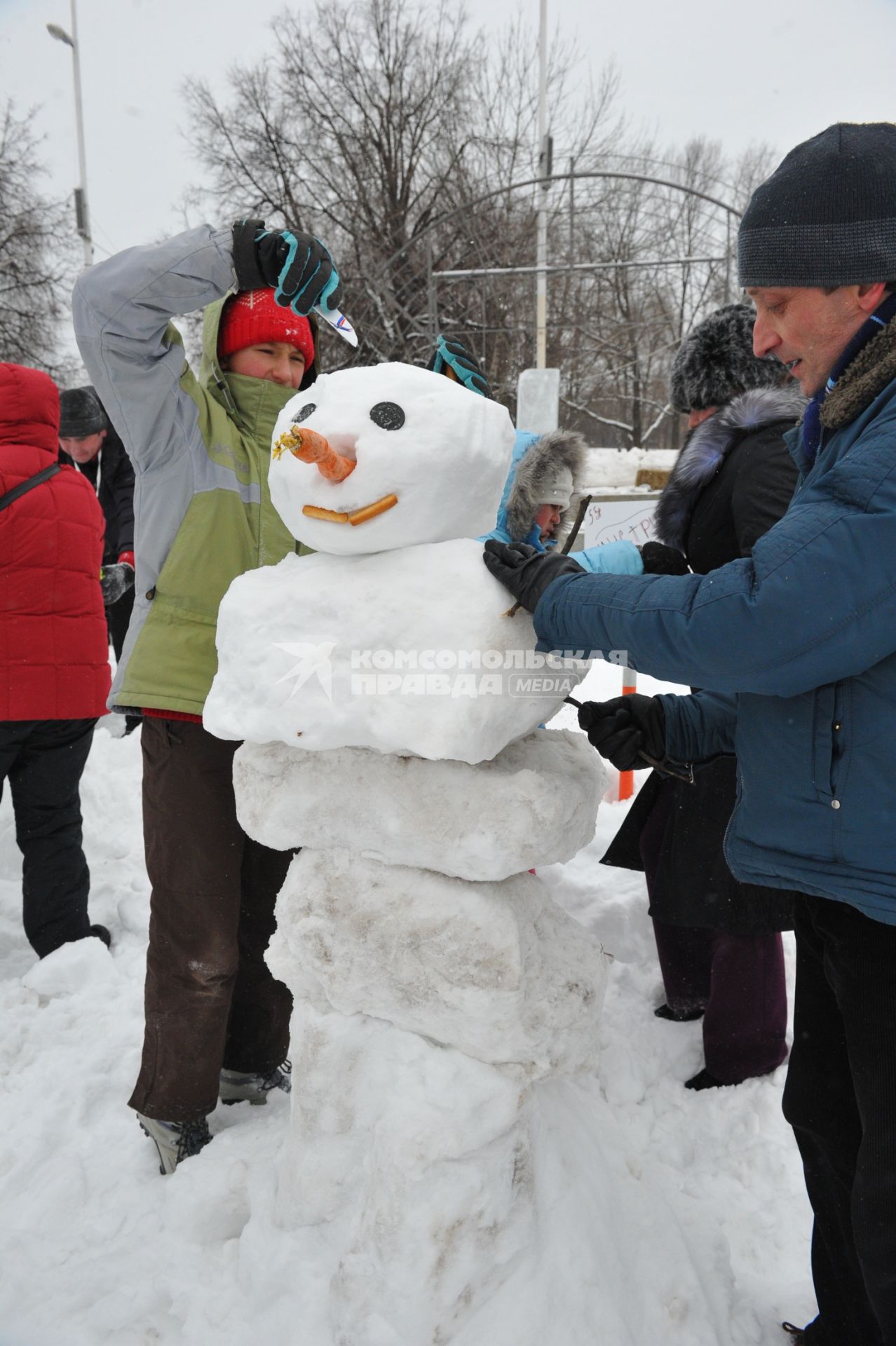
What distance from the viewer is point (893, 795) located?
3.91 ft

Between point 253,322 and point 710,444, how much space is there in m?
1.19

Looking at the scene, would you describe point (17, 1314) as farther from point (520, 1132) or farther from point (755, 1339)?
point (755, 1339)

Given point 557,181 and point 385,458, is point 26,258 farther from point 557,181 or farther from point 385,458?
A: point 385,458

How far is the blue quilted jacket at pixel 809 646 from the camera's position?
3.71 feet

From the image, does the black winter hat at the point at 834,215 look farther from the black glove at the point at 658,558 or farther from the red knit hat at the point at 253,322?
the red knit hat at the point at 253,322

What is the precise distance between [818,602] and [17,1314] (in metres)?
1.91

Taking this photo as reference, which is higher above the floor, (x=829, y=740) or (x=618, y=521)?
(x=829, y=740)

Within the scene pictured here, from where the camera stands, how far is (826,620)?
113 cm

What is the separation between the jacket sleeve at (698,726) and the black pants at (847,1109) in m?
0.32

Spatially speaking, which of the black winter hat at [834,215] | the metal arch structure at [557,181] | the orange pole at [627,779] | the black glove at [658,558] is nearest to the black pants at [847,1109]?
the black glove at [658,558]

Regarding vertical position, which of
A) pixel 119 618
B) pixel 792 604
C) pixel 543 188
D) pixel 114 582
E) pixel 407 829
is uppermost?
pixel 543 188

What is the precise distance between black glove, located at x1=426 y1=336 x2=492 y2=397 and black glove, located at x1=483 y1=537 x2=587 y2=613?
1.97 feet

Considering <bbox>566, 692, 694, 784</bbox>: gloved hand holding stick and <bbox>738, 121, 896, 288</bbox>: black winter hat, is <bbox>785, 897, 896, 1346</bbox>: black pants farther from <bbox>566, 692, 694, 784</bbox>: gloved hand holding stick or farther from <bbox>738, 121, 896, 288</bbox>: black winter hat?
<bbox>738, 121, 896, 288</bbox>: black winter hat

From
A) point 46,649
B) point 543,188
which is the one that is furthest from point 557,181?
point 46,649
